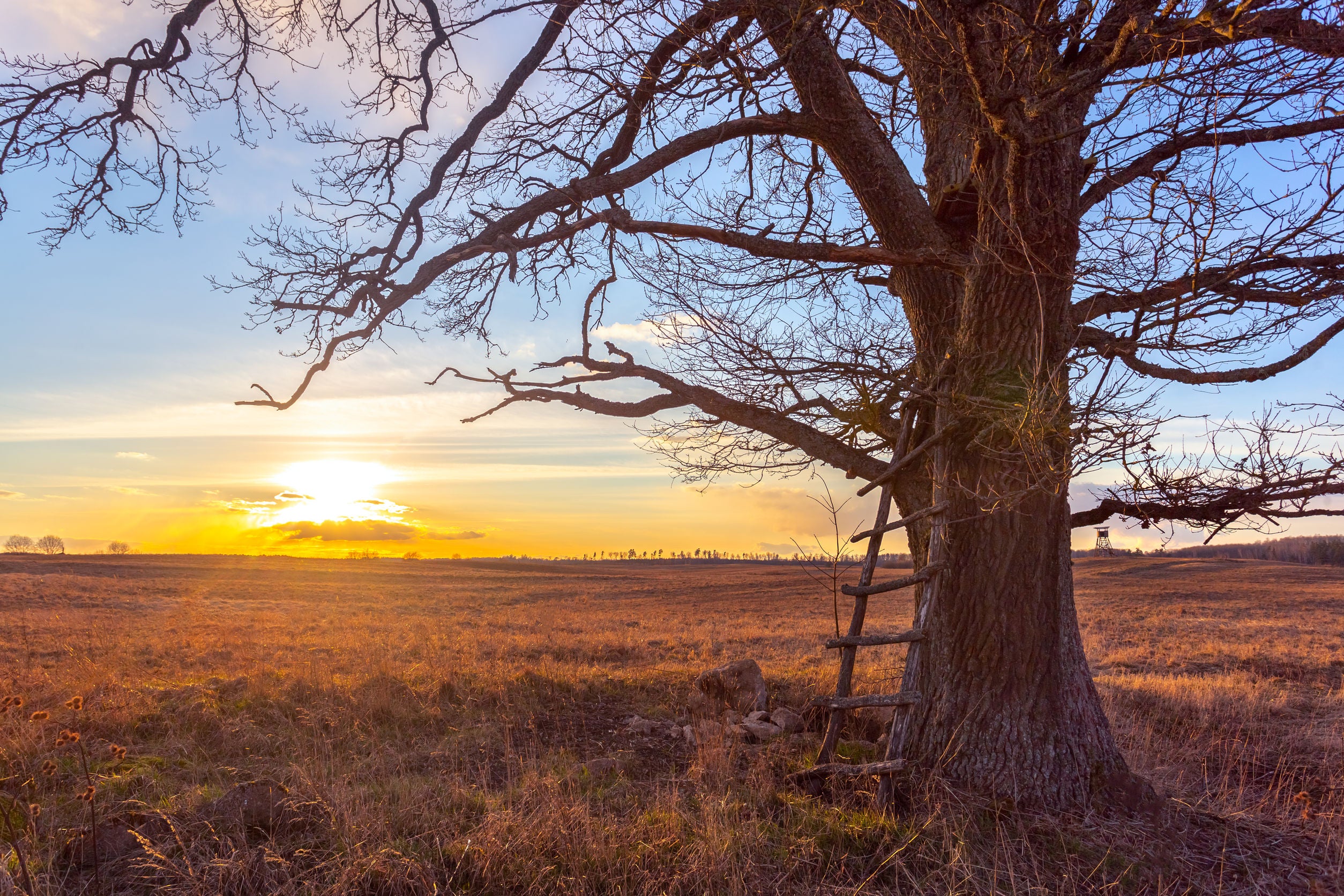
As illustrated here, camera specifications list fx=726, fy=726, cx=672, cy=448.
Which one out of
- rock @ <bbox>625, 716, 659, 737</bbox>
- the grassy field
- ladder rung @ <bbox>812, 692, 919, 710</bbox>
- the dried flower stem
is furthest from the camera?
rock @ <bbox>625, 716, 659, 737</bbox>

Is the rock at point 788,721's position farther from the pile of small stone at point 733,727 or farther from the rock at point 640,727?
the rock at point 640,727

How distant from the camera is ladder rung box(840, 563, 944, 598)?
552 cm

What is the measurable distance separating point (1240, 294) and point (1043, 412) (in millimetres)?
1756

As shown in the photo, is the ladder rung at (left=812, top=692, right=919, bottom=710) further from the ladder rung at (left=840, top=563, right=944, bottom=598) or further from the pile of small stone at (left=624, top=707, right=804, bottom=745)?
the pile of small stone at (left=624, top=707, right=804, bottom=745)

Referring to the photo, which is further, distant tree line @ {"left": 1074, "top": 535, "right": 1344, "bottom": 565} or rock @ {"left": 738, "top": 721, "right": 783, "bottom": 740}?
distant tree line @ {"left": 1074, "top": 535, "right": 1344, "bottom": 565}

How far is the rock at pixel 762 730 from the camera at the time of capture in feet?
23.0

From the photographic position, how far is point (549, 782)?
4.65 meters

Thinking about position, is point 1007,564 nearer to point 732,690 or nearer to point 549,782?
point 549,782

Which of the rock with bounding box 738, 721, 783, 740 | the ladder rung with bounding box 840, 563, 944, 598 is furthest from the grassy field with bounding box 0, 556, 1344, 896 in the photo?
the ladder rung with bounding box 840, 563, 944, 598

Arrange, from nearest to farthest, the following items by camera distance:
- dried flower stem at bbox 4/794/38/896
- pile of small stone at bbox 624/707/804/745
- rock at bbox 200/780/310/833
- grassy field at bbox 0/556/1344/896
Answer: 1. dried flower stem at bbox 4/794/38/896
2. grassy field at bbox 0/556/1344/896
3. rock at bbox 200/780/310/833
4. pile of small stone at bbox 624/707/804/745

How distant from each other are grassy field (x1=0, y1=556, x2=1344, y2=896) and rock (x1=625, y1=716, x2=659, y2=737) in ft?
0.29

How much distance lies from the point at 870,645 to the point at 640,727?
123 inches

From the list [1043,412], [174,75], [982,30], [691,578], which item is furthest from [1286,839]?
[691,578]

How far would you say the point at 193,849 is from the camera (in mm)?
3959
